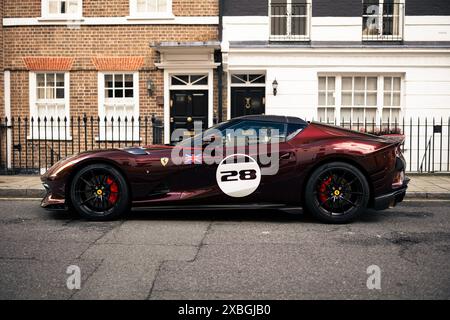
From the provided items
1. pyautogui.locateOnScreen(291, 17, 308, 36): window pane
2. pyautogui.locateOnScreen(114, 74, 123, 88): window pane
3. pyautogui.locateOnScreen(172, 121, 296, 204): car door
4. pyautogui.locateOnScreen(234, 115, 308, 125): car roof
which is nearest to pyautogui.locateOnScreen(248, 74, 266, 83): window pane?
pyautogui.locateOnScreen(291, 17, 308, 36): window pane

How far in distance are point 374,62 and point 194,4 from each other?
5163mm

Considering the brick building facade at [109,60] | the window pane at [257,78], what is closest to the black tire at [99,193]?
the brick building facade at [109,60]

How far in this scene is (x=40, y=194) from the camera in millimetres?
8734

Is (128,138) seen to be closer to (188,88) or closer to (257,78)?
(188,88)

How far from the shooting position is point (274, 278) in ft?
12.9

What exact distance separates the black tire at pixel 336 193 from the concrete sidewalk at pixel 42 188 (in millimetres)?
2958

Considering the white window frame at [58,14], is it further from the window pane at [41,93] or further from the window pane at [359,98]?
the window pane at [359,98]

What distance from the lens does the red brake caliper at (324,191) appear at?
239 inches

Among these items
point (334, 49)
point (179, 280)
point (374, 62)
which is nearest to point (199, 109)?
point (334, 49)

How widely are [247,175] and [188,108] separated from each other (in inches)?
293

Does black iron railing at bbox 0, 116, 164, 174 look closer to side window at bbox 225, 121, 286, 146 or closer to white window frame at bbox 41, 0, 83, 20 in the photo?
white window frame at bbox 41, 0, 83, 20

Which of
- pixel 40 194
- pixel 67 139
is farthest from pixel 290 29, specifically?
pixel 40 194

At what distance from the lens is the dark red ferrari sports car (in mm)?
6027

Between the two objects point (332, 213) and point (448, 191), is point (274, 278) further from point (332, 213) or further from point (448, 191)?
point (448, 191)
